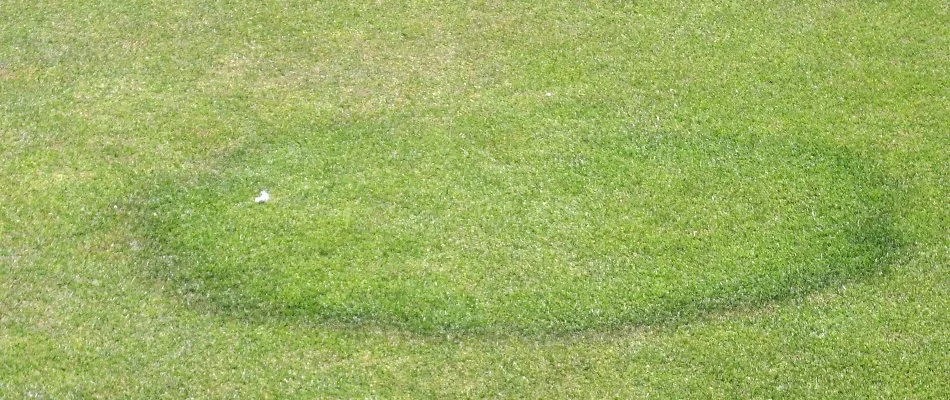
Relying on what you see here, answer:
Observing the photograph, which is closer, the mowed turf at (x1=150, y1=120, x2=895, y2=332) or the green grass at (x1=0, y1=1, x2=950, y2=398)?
the green grass at (x1=0, y1=1, x2=950, y2=398)

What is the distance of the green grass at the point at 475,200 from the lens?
6367 millimetres

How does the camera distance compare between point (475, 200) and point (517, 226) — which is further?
point (475, 200)

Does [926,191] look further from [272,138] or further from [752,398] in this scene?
[272,138]

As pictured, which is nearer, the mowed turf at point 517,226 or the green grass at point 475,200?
the green grass at point 475,200

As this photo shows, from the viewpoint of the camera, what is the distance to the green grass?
637cm

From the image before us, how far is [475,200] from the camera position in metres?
7.20

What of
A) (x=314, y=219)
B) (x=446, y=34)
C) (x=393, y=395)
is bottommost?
(x=393, y=395)

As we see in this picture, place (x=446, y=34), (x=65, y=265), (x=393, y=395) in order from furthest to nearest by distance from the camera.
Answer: (x=446, y=34) < (x=65, y=265) < (x=393, y=395)

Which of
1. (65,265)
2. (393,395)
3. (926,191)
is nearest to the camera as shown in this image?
(393,395)

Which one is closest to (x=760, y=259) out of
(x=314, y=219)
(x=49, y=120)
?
(x=314, y=219)

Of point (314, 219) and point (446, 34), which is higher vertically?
point (446, 34)

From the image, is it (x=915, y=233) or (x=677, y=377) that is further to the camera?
(x=915, y=233)

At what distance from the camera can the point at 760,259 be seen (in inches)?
272

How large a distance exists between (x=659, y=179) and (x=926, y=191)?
2247 millimetres
